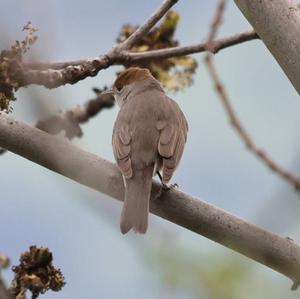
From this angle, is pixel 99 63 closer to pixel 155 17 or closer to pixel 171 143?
pixel 155 17

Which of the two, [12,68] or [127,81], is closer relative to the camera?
[12,68]

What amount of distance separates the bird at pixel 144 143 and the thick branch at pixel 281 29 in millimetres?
1017

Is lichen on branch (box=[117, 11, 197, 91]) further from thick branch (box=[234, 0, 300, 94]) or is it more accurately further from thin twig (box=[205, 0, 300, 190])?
thin twig (box=[205, 0, 300, 190])

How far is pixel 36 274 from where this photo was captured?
3031mm

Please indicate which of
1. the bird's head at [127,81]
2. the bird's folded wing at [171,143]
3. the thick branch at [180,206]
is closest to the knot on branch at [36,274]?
the thick branch at [180,206]

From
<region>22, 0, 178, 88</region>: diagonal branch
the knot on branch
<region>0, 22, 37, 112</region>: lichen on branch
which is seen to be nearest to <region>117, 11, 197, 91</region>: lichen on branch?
<region>22, 0, 178, 88</region>: diagonal branch

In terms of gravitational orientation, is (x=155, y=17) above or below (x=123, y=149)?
above

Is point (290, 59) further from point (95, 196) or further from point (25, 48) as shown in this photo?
point (95, 196)

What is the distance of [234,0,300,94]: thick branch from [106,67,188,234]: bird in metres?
1.02

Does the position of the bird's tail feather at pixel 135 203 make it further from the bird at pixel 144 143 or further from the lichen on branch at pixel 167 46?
the lichen on branch at pixel 167 46

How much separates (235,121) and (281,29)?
1.53 meters

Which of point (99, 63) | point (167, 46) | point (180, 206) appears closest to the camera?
point (180, 206)

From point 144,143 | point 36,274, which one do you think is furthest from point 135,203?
point 36,274

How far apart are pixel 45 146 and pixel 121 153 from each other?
4.64 ft
